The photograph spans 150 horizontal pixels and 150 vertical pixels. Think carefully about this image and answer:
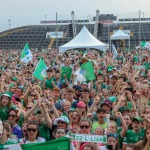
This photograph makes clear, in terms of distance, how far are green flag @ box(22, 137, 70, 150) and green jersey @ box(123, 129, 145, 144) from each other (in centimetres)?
138

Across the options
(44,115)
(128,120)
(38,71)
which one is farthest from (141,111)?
(38,71)

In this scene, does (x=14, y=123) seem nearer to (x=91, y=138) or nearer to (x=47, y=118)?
(x=47, y=118)

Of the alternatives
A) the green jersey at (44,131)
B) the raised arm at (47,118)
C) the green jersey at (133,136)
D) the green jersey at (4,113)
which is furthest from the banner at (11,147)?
the green jersey at (4,113)

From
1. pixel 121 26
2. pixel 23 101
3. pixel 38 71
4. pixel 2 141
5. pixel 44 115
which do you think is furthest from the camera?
pixel 121 26

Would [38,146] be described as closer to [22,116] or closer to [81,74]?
[22,116]

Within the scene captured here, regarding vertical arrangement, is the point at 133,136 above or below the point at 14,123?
below

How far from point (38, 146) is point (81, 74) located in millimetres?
7155

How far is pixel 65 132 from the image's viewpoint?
6621 millimetres

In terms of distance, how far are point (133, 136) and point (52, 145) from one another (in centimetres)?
167

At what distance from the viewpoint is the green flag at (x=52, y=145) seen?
17.3 feet

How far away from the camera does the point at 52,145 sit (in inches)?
213

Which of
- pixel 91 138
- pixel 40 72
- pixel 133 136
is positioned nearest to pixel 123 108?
pixel 133 136

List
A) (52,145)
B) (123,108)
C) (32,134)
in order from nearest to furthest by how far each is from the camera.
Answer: (52,145)
(32,134)
(123,108)

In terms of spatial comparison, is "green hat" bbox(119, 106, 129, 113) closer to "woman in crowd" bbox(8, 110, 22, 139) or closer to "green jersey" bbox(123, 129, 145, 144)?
"green jersey" bbox(123, 129, 145, 144)
